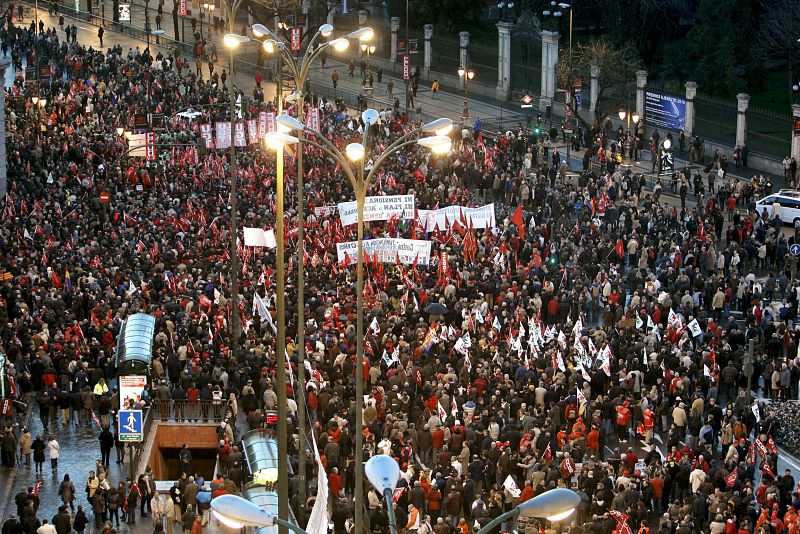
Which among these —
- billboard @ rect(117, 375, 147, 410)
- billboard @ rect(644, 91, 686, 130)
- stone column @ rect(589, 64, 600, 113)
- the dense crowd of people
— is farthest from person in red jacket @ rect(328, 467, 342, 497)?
stone column @ rect(589, 64, 600, 113)

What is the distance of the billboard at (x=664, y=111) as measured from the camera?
62750 millimetres

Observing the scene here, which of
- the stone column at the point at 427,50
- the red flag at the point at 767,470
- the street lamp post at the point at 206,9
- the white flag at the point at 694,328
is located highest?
the street lamp post at the point at 206,9

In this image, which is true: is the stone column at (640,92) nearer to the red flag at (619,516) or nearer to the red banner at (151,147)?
the red banner at (151,147)

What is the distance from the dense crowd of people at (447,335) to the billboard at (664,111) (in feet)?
26.6

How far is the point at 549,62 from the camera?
230ft

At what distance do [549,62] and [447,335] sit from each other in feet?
115

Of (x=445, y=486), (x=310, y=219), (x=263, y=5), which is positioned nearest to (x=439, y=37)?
(x=263, y=5)

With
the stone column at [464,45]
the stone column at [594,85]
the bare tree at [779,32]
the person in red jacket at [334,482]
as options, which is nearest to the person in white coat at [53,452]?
the person in red jacket at [334,482]

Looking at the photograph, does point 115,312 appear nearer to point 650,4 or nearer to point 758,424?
point 758,424

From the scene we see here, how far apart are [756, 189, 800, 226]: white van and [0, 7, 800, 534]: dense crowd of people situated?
779 millimetres

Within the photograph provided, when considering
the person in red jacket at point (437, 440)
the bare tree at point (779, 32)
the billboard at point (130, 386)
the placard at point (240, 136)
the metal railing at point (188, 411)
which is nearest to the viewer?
the person in red jacket at point (437, 440)

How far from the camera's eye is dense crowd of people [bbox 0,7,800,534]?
3056 cm

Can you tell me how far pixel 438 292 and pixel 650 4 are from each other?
132 ft

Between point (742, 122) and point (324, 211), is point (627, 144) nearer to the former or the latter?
point (742, 122)
